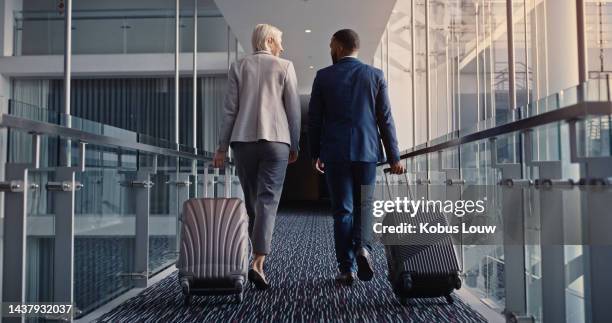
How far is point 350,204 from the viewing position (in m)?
2.71

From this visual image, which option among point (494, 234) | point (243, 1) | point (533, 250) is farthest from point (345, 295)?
point (243, 1)

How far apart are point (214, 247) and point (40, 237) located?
2.69 ft

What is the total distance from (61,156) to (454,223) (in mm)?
1600

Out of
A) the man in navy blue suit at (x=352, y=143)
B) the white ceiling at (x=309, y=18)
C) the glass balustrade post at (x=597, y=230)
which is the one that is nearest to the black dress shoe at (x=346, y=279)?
the man in navy blue suit at (x=352, y=143)

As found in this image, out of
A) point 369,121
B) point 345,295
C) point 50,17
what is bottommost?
point 345,295

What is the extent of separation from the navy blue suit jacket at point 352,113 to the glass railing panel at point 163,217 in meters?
0.93

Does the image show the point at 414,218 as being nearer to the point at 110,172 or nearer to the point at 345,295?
the point at 345,295

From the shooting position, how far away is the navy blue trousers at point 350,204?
2691mm

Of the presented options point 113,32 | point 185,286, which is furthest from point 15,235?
point 113,32

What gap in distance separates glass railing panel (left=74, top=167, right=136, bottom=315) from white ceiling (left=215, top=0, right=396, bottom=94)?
389cm

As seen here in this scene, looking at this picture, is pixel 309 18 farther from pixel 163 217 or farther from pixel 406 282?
pixel 406 282

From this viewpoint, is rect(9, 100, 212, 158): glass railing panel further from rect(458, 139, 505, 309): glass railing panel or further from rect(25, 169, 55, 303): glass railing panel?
rect(458, 139, 505, 309): glass railing panel

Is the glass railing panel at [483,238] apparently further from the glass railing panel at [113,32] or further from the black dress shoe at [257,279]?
the glass railing panel at [113,32]

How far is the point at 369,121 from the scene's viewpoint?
8.82ft
